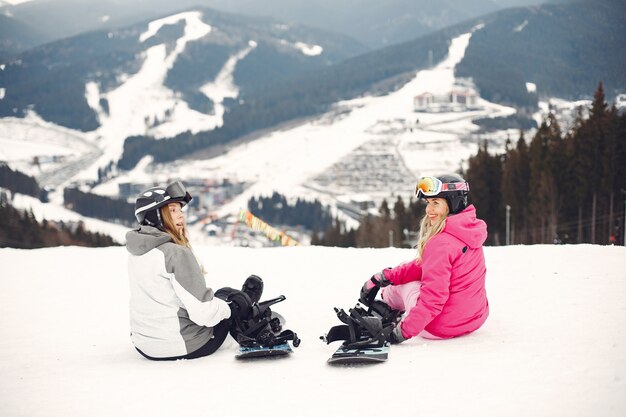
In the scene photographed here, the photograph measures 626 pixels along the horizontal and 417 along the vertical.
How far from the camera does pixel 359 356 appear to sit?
6082 millimetres

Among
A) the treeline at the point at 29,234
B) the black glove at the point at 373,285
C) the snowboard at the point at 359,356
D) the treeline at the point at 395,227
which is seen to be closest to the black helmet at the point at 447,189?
the black glove at the point at 373,285

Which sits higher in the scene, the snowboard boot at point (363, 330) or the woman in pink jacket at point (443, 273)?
the woman in pink jacket at point (443, 273)

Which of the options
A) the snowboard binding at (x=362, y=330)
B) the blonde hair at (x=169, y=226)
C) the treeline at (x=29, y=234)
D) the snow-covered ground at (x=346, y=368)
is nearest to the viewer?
the snow-covered ground at (x=346, y=368)

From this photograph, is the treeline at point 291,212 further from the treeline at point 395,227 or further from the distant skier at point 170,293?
the distant skier at point 170,293

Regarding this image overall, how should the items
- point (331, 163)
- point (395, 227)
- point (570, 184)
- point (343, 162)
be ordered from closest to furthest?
1. point (570, 184)
2. point (395, 227)
3. point (343, 162)
4. point (331, 163)

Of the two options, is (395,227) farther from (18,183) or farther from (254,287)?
(18,183)

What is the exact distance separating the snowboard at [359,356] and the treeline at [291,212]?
365 feet

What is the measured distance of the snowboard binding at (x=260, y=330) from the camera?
6504 mm

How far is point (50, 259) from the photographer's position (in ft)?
49.7

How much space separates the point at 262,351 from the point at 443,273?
1.97 m

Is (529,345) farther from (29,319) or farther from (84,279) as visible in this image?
(84,279)

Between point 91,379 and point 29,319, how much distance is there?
3892 mm

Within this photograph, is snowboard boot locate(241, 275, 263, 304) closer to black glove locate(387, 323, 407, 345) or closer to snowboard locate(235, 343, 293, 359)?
snowboard locate(235, 343, 293, 359)

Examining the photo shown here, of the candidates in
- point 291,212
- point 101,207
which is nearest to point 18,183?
point 101,207
